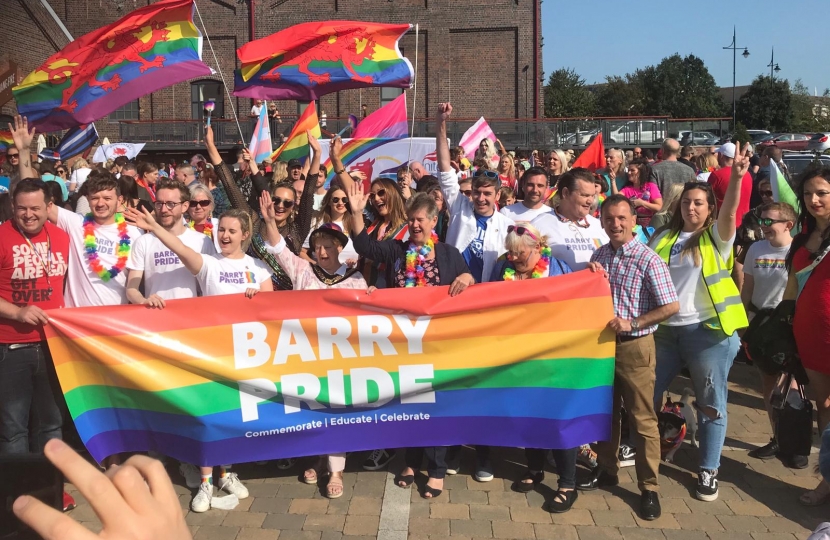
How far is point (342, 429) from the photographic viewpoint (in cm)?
476

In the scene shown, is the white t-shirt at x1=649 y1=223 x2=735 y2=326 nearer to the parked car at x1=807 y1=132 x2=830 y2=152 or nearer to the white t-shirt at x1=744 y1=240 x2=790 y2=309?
the white t-shirt at x1=744 y1=240 x2=790 y2=309

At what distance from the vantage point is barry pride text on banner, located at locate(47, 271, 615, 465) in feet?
15.3

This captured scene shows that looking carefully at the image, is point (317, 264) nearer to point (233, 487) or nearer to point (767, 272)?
point (233, 487)

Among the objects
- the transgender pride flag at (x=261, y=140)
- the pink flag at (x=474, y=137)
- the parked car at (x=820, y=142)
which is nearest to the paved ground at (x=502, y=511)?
the transgender pride flag at (x=261, y=140)

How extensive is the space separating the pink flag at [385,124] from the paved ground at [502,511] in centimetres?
732

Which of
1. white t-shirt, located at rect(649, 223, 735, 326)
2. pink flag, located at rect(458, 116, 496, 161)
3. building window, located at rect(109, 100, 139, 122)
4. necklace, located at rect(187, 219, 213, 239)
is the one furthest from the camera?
building window, located at rect(109, 100, 139, 122)

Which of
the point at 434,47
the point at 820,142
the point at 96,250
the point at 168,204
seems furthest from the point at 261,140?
the point at 820,142

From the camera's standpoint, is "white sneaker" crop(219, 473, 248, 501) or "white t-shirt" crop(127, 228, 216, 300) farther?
"white t-shirt" crop(127, 228, 216, 300)

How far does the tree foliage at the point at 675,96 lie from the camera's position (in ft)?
229

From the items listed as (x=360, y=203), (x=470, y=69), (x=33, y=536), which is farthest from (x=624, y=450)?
(x=470, y=69)

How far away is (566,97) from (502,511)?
55388mm

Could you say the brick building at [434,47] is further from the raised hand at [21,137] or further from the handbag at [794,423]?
the handbag at [794,423]

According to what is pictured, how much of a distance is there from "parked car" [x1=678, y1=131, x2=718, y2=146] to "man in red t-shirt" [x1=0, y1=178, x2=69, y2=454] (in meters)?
25.5

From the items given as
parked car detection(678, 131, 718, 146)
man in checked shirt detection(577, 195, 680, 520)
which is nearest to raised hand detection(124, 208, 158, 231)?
man in checked shirt detection(577, 195, 680, 520)
